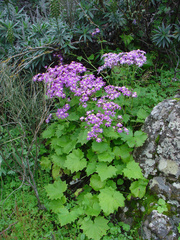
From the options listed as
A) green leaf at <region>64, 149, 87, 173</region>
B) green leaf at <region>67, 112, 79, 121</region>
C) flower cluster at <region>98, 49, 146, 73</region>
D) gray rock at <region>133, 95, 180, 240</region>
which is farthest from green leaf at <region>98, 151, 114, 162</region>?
flower cluster at <region>98, 49, 146, 73</region>

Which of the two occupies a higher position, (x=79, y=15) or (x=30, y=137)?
(x=79, y=15)

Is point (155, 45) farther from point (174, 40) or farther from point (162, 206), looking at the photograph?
point (162, 206)

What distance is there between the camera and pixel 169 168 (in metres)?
2.28

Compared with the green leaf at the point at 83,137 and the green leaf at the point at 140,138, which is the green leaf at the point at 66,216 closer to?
the green leaf at the point at 83,137

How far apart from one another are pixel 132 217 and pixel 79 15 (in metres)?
3.11

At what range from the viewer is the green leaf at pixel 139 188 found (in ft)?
7.44

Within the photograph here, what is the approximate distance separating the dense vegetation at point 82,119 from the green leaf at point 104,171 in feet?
0.04

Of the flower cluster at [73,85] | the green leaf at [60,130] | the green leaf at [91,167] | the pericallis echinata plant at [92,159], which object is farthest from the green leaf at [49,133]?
the green leaf at [91,167]

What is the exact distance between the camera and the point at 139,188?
7.52 ft

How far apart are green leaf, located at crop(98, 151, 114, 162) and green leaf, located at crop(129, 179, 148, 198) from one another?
1.21 ft

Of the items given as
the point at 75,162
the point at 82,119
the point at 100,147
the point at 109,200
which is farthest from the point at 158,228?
the point at 82,119

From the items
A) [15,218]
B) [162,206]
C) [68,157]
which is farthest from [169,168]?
[15,218]

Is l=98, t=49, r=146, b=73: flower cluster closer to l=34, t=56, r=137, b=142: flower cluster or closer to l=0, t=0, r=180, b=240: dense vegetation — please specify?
l=0, t=0, r=180, b=240: dense vegetation

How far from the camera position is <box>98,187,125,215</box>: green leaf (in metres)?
2.17
